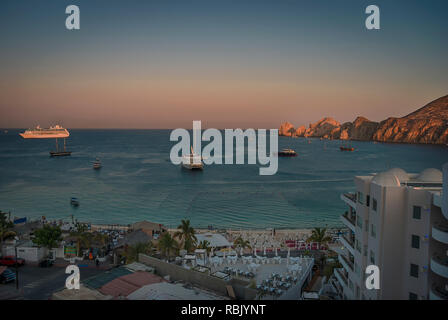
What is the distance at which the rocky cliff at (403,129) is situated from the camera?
4156 inches

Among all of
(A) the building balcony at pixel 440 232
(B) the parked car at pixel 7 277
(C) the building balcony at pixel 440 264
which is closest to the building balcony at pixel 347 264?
(C) the building balcony at pixel 440 264

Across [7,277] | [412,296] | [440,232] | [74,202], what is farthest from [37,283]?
[74,202]

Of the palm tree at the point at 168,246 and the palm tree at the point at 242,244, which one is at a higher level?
the palm tree at the point at 168,246

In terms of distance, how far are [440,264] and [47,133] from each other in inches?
4387

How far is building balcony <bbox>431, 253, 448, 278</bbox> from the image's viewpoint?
7.10 m

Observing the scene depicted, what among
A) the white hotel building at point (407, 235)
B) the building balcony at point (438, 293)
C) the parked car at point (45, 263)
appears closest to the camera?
the building balcony at point (438, 293)

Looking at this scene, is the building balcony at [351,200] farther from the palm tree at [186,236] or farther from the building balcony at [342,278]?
the palm tree at [186,236]

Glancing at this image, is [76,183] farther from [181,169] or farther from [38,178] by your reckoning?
[181,169]

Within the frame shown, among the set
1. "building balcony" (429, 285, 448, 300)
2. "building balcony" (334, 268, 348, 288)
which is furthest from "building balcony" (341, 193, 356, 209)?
"building balcony" (429, 285, 448, 300)

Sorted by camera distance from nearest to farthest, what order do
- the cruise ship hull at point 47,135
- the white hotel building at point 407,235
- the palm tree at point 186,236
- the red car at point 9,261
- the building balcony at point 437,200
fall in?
the building balcony at point 437,200 < the white hotel building at point 407,235 < the red car at point 9,261 < the palm tree at point 186,236 < the cruise ship hull at point 47,135

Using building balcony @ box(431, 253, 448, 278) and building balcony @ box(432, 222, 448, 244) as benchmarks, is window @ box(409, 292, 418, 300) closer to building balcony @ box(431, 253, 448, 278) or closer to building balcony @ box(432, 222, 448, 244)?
building balcony @ box(431, 253, 448, 278)

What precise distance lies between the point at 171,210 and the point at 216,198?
672 centimetres

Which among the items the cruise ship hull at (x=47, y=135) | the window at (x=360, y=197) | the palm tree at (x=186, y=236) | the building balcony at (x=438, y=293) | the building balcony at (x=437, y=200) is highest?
the cruise ship hull at (x=47, y=135)

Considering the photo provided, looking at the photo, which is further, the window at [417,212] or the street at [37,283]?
the street at [37,283]
